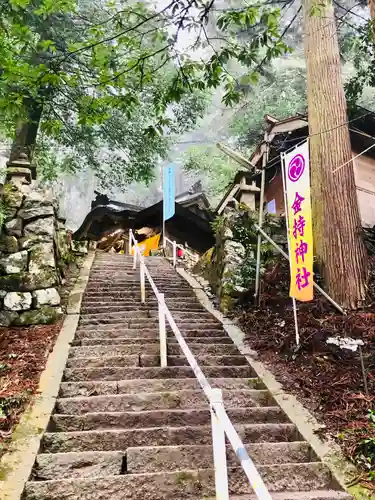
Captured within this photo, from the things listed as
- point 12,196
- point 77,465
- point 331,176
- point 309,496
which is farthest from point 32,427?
point 331,176

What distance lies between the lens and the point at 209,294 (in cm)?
917

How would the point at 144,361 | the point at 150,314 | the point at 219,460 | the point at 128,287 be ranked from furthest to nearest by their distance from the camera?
the point at 128,287 → the point at 150,314 → the point at 144,361 → the point at 219,460

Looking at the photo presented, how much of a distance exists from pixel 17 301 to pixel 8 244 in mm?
1409

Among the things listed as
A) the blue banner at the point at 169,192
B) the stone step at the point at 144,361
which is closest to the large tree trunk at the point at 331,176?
the stone step at the point at 144,361

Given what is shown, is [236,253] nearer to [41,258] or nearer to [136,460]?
[41,258]

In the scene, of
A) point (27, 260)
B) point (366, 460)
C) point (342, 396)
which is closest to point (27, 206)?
point (27, 260)

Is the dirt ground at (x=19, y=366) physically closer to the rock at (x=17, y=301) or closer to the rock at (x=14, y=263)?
the rock at (x=17, y=301)

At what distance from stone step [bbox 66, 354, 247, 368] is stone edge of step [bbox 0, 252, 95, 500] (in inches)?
10.6

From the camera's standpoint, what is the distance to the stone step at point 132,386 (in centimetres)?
471

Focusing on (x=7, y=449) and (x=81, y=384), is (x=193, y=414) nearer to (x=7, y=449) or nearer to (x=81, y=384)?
(x=81, y=384)

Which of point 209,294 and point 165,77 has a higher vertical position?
point 165,77

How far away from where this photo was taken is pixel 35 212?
8.34 m

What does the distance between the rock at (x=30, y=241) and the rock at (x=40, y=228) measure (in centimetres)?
8

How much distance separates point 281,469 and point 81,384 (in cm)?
254
